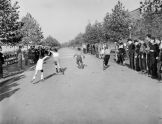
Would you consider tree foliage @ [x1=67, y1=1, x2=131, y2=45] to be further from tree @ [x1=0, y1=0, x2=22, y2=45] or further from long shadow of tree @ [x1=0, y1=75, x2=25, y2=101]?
long shadow of tree @ [x1=0, y1=75, x2=25, y2=101]

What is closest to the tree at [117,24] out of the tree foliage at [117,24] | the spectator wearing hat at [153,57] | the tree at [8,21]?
the tree foliage at [117,24]

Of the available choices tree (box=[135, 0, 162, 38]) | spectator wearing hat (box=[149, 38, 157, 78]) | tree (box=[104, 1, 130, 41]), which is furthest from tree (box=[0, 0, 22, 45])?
spectator wearing hat (box=[149, 38, 157, 78])

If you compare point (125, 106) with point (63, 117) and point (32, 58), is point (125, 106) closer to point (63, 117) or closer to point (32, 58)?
point (63, 117)

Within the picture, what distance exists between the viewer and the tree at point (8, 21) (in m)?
29.1

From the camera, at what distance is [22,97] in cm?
882

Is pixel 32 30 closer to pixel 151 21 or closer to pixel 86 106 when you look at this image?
pixel 151 21

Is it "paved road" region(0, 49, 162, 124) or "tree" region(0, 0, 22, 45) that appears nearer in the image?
"paved road" region(0, 49, 162, 124)

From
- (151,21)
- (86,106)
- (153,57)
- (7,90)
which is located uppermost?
(151,21)

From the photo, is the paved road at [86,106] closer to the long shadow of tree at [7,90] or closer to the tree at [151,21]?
the long shadow of tree at [7,90]

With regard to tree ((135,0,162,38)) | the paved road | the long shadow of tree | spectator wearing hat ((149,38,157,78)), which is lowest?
the long shadow of tree

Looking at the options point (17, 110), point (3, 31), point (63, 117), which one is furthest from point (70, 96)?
point (3, 31)

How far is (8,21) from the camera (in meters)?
30.4

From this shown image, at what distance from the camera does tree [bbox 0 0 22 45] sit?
2910cm

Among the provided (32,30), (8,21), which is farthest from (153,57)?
(32,30)
